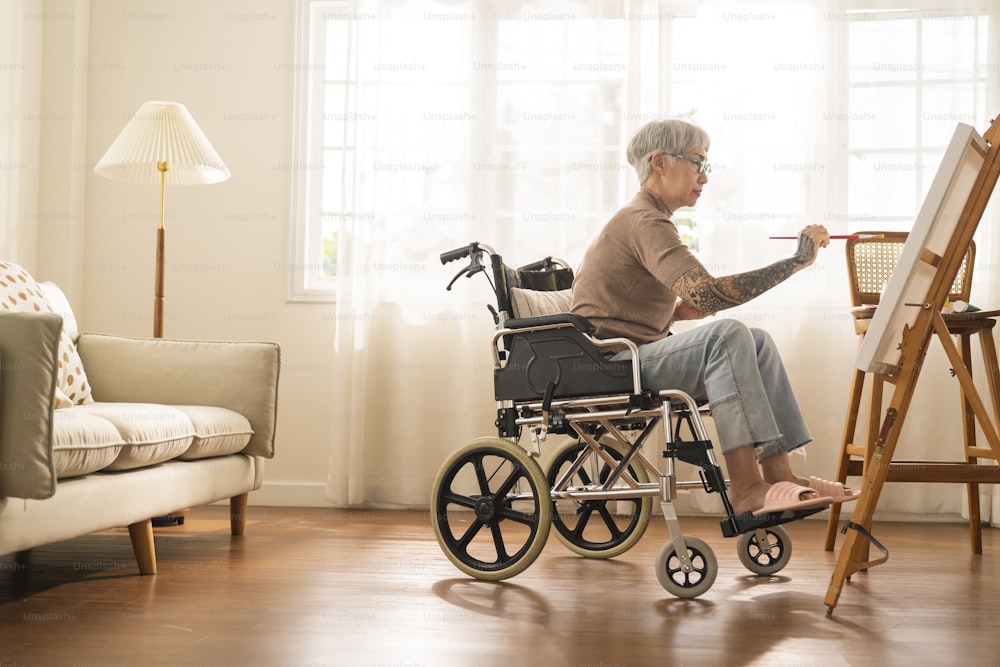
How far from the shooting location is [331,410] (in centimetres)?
384

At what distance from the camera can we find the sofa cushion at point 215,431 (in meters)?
2.57

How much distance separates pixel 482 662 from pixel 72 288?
118 inches

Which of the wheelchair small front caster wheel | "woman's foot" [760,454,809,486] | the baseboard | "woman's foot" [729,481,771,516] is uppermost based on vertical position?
"woman's foot" [760,454,809,486]

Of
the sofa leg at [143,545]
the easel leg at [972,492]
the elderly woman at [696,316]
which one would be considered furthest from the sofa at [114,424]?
the easel leg at [972,492]

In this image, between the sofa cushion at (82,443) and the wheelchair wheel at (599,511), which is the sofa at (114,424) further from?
the wheelchair wheel at (599,511)

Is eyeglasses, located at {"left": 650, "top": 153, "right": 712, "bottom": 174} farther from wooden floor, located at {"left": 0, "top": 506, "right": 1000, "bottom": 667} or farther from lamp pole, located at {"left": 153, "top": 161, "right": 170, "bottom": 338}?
lamp pole, located at {"left": 153, "top": 161, "right": 170, "bottom": 338}

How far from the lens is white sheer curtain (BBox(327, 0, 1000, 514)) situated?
3.63m

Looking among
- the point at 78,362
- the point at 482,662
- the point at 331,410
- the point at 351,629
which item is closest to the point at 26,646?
the point at 351,629

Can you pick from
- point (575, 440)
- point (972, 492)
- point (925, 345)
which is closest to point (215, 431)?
point (575, 440)

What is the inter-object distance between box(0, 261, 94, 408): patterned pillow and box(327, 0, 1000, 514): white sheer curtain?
114cm

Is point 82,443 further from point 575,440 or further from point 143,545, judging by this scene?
point 575,440

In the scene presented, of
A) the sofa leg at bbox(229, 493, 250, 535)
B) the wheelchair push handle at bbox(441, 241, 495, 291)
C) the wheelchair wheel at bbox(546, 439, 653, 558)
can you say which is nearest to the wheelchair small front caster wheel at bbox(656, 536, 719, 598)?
the wheelchair wheel at bbox(546, 439, 653, 558)

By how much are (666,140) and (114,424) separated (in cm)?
151

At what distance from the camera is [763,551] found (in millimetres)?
2400
